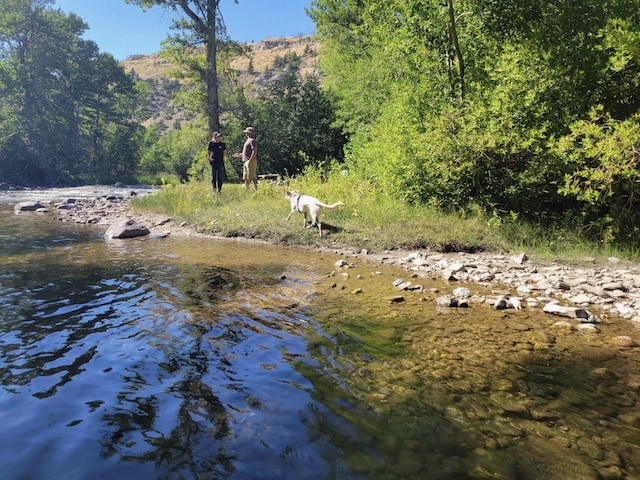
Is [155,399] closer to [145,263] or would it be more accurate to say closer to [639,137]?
[145,263]

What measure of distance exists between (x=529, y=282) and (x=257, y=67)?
421ft

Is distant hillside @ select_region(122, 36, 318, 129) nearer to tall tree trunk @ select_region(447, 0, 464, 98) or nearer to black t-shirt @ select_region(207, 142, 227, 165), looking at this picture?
black t-shirt @ select_region(207, 142, 227, 165)

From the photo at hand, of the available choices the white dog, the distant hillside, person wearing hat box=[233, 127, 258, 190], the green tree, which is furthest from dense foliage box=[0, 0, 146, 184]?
the distant hillside

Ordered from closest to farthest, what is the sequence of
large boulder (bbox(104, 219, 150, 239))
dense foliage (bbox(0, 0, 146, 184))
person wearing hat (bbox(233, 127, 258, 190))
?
large boulder (bbox(104, 219, 150, 239))
person wearing hat (bbox(233, 127, 258, 190))
dense foliage (bbox(0, 0, 146, 184))

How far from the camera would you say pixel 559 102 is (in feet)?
27.9

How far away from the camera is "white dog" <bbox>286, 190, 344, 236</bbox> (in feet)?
34.7

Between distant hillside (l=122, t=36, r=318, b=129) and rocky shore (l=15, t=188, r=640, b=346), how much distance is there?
85285 millimetres

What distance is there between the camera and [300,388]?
3.61m

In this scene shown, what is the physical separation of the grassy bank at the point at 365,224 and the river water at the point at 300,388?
3211 millimetres

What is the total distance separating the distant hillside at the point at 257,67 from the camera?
104 m

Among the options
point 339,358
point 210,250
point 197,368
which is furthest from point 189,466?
point 210,250

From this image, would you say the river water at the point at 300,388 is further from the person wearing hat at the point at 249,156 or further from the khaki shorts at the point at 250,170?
the khaki shorts at the point at 250,170

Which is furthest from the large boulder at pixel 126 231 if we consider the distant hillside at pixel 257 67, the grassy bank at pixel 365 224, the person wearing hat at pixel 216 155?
the distant hillside at pixel 257 67

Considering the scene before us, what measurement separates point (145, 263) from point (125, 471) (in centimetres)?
662
